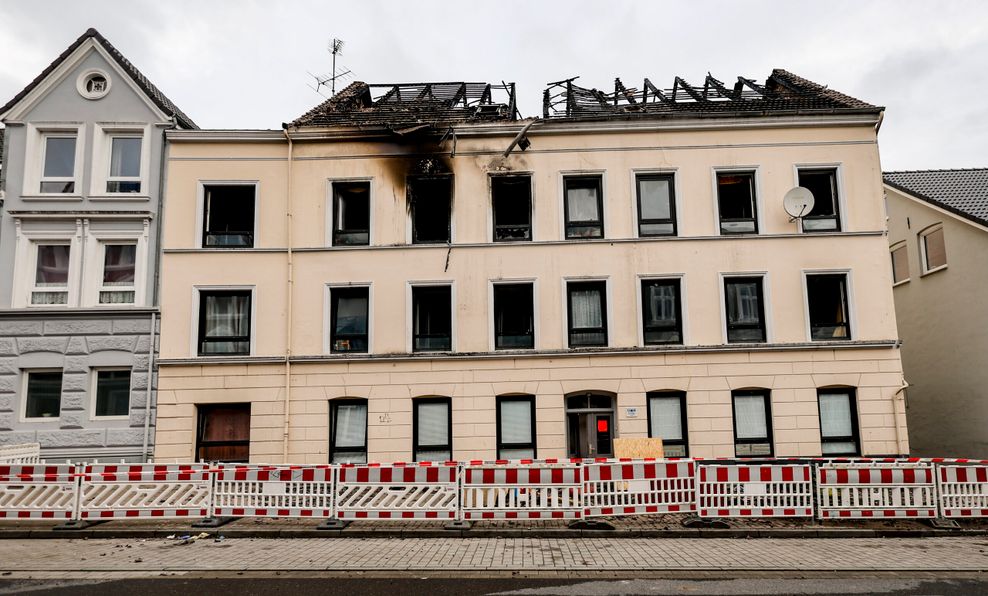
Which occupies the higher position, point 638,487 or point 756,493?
point 638,487

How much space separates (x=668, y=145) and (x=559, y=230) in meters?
3.75

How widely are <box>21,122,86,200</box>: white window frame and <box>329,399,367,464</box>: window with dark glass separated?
29.1 ft

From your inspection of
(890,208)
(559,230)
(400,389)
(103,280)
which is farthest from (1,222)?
(890,208)

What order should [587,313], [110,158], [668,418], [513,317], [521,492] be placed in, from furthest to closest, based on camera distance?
[110,158]
[513,317]
[587,313]
[668,418]
[521,492]

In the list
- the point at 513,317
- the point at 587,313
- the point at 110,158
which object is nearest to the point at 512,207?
the point at 513,317

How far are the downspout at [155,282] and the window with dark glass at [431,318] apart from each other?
6.64 m

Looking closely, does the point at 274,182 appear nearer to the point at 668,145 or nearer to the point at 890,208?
the point at 668,145

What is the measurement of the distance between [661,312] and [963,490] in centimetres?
729

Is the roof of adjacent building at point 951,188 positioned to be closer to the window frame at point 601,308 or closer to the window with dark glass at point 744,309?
the window with dark glass at point 744,309

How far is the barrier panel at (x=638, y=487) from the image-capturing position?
11.6 meters

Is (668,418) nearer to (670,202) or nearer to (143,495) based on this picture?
(670,202)

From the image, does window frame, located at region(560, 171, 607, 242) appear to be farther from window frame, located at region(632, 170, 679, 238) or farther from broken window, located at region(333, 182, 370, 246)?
broken window, located at region(333, 182, 370, 246)

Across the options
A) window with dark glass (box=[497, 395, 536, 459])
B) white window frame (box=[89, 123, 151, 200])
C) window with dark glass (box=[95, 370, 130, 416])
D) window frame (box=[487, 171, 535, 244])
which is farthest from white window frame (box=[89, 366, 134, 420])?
window frame (box=[487, 171, 535, 244])

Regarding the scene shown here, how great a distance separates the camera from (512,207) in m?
17.4
